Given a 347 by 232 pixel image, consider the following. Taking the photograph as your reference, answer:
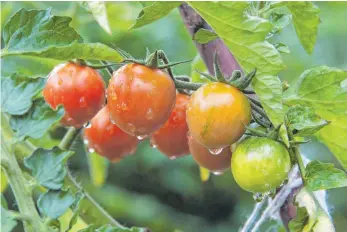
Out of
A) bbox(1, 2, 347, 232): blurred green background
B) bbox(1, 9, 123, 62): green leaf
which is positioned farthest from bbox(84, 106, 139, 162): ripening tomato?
bbox(1, 2, 347, 232): blurred green background

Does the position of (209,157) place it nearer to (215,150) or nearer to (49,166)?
(215,150)

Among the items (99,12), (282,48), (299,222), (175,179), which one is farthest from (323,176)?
(175,179)

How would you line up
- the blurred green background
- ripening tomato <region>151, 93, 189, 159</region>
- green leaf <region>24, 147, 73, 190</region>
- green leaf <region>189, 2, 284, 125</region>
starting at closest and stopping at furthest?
green leaf <region>189, 2, 284, 125</region> → green leaf <region>24, 147, 73, 190</region> → ripening tomato <region>151, 93, 189, 159</region> → the blurred green background

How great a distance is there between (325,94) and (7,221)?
1.10ft

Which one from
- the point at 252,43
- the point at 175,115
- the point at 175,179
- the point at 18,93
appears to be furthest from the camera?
the point at 175,179

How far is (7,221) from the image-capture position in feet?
2.31

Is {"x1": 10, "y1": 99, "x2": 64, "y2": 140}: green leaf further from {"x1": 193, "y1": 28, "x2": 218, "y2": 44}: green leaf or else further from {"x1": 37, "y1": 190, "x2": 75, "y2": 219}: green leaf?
{"x1": 193, "y1": 28, "x2": 218, "y2": 44}: green leaf

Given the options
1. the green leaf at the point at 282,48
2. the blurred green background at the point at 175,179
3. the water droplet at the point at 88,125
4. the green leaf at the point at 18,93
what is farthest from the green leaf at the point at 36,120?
the blurred green background at the point at 175,179

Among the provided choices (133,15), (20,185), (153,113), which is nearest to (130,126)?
(153,113)

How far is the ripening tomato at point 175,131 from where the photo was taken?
3.00 feet

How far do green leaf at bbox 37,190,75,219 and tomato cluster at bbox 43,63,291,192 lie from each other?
4.0 inches

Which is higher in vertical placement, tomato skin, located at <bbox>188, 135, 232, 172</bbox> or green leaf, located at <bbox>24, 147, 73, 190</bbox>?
green leaf, located at <bbox>24, 147, 73, 190</bbox>

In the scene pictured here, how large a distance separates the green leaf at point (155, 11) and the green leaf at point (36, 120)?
0.46ft

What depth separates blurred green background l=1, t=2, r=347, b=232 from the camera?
2.21 meters
